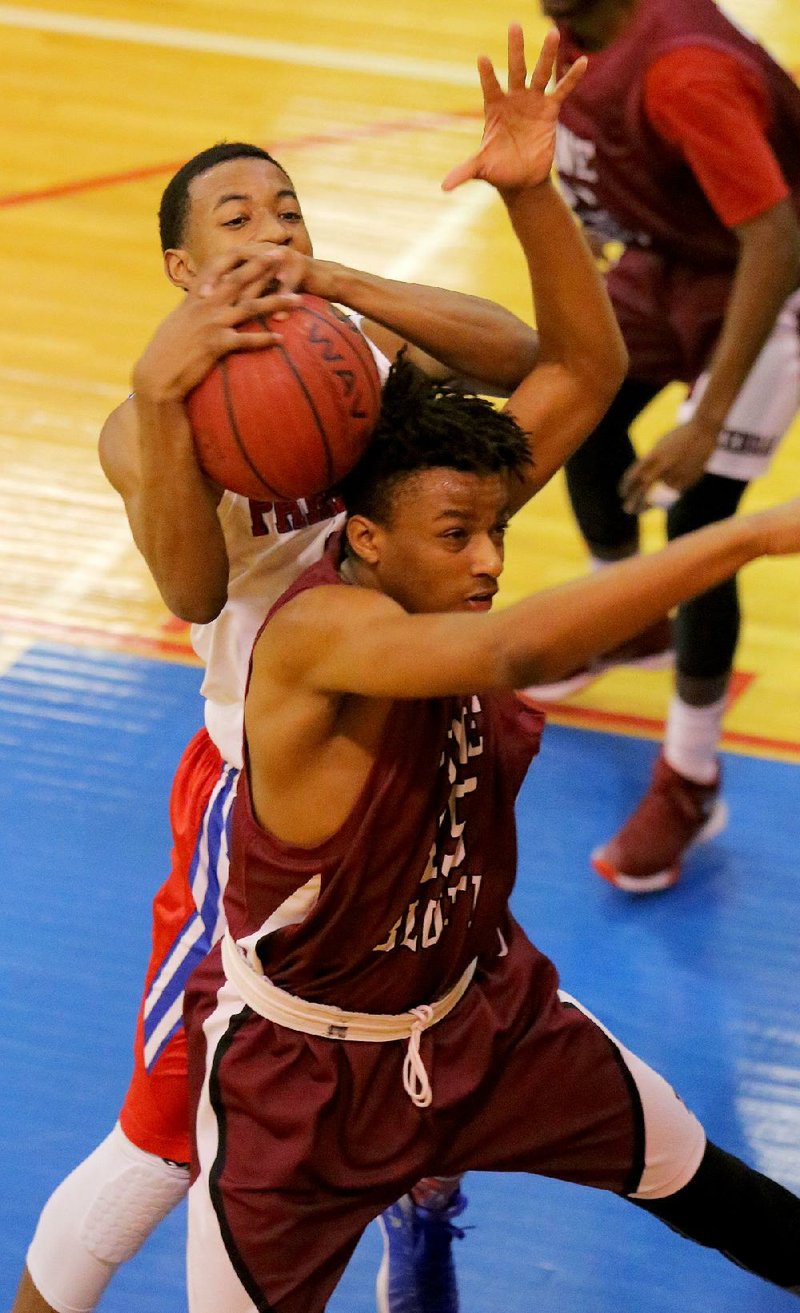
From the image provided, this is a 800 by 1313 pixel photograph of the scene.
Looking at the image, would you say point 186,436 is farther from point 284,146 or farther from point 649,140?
point 284,146

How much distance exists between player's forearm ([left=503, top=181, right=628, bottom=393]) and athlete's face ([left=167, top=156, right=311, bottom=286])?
32cm

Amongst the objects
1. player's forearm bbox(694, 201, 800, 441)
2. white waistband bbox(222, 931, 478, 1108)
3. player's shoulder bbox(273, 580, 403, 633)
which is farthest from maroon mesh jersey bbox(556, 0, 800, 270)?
white waistband bbox(222, 931, 478, 1108)

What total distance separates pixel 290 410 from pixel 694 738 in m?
2.17

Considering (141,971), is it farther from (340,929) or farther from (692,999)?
(340,929)

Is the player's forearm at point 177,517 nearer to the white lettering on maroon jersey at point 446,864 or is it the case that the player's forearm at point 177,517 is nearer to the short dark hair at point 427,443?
the short dark hair at point 427,443

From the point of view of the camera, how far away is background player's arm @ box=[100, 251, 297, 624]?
228 centimetres

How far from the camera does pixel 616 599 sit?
2.04m

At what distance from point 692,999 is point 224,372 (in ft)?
6.82

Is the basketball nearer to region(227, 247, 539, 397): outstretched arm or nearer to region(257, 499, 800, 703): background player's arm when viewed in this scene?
region(257, 499, 800, 703): background player's arm

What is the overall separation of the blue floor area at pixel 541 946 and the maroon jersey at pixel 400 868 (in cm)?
94

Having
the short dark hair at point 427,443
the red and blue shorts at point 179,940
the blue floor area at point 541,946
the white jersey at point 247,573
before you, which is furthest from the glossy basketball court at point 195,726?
the short dark hair at point 427,443

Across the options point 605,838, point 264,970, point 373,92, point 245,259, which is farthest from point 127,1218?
point 373,92

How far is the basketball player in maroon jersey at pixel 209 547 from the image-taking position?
2.50 meters

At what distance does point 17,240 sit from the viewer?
6.87m
